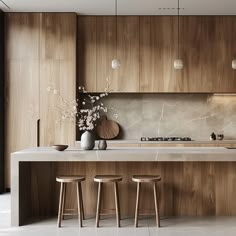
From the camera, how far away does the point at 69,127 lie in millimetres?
5922

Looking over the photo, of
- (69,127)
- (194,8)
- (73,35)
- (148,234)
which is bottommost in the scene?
(148,234)

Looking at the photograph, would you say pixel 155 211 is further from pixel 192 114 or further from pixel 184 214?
pixel 192 114

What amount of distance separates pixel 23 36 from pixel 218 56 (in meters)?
3.08

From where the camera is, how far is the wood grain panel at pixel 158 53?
241 inches

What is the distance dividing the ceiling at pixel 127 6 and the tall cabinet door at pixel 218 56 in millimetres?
232

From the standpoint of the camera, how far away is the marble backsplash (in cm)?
645

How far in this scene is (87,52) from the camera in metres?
6.15

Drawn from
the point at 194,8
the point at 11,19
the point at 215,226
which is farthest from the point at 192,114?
the point at 11,19

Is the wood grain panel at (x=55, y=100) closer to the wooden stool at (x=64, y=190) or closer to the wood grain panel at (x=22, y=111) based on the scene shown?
the wood grain panel at (x=22, y=111)

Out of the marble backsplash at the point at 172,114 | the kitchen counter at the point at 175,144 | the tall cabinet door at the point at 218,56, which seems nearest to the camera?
the kitchen counter at the point at 175,144

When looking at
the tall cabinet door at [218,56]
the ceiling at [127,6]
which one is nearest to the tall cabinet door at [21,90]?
the ceiling at [127,6]

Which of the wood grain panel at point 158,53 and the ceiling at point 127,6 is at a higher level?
the ceiling at point 127,6

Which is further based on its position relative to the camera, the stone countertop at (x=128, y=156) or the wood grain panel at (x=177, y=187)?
the wood grain panel at (x=177, y=187)

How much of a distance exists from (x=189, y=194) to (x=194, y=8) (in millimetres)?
2898
